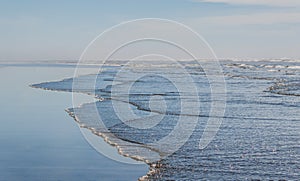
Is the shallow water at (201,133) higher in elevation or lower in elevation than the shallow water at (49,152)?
higher

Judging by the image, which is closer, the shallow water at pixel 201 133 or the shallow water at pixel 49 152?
the shallow water at pixel 49 152

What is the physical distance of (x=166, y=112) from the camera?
18594mm

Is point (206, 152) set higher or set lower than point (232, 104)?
lower

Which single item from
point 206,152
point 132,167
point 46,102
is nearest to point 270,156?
point 206,152

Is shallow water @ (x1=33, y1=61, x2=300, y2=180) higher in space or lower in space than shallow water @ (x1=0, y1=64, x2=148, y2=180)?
higher

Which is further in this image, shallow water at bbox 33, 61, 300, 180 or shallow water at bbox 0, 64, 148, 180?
shallow water at bbox 33, 61, 300, 180

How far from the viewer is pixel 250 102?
2200cm

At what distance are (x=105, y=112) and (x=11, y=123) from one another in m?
4.35

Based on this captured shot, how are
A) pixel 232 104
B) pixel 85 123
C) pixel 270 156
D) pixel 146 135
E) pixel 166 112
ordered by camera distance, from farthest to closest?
pixel 232 104
pixel 166 112
pixel 85 123
pixel 146 135
pixel 270 156

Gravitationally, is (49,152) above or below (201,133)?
below

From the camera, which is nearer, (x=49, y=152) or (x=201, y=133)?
(x=49, y=152)

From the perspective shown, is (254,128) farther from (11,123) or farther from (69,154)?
(11,123)

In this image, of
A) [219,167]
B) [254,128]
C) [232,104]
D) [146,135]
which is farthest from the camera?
[232,104]

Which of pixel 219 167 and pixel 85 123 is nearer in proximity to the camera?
pixel 219 167
